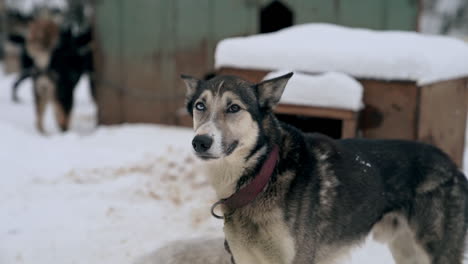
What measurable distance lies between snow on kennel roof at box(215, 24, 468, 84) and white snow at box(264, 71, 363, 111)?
152mm

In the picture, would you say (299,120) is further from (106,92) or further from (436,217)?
(106,92)

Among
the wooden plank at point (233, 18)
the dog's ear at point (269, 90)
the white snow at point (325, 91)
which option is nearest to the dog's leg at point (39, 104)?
the wooden plank at point (233, 18)

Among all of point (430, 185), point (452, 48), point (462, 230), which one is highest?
point (452, 48)

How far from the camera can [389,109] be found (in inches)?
177

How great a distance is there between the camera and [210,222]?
443 centimetres

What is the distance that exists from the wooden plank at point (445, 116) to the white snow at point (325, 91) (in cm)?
55

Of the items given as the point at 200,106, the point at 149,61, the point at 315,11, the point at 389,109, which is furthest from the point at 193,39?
the point at 200,106

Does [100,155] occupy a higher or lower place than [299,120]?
lower

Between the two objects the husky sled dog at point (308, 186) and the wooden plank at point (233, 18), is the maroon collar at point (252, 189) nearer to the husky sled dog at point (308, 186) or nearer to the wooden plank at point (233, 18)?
the husky sled dog at point (308, 186)

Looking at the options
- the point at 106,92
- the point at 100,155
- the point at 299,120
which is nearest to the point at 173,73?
the point at 106,92

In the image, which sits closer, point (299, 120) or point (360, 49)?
point (360, 49)

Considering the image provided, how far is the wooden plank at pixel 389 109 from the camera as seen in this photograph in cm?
442

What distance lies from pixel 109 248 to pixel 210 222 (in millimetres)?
836

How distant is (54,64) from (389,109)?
471cm
